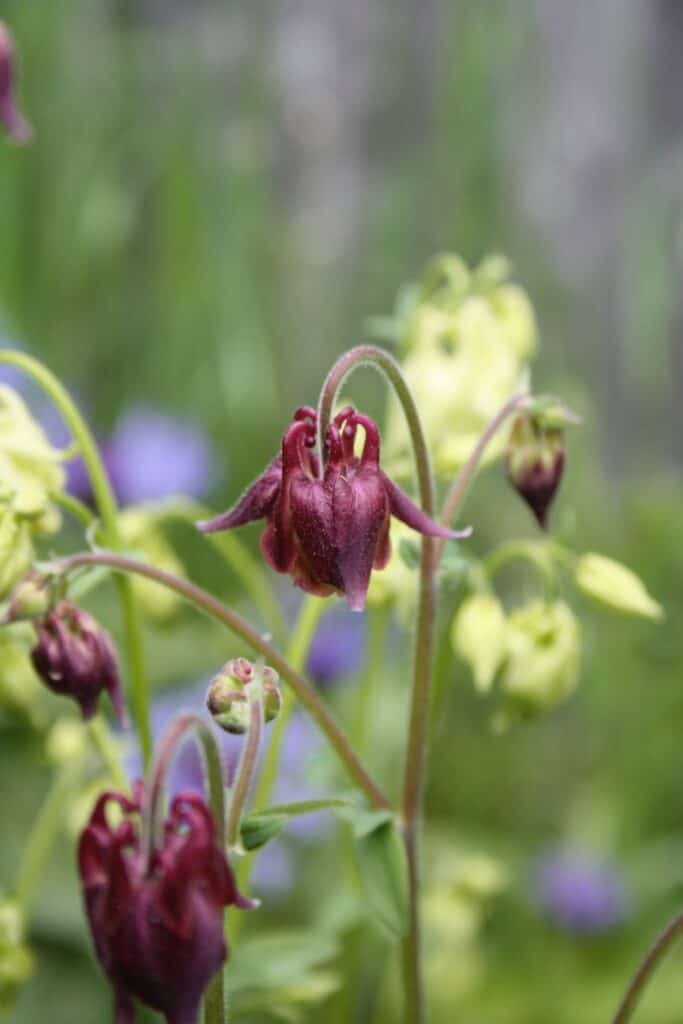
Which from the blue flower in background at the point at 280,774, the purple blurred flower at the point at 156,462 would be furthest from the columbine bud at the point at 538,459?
the purple blurred flower at the point at 156,462

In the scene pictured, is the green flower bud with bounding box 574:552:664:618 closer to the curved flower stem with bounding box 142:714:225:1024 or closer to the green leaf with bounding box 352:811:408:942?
the green leaf with bounding box 352:811:408:942

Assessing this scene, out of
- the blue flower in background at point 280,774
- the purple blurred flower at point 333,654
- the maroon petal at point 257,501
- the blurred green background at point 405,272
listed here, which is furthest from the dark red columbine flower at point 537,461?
the purple blurred flower at point 333,654

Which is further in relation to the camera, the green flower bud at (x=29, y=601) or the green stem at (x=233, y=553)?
the green stem at (x=233, y=553)

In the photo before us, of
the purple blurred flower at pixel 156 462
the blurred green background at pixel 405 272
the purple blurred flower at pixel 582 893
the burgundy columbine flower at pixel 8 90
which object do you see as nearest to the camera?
the burgundy columbine flower at pixel 8 90

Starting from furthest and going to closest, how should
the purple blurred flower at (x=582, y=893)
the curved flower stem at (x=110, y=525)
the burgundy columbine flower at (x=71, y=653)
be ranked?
the purple blurred flower at (x=582, y=893), the curved flower stem at (x=110, y=525), the burgundy columbine flower at (x=71, y=653)

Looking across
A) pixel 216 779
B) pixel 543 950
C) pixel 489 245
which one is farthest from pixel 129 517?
pixel 489 245

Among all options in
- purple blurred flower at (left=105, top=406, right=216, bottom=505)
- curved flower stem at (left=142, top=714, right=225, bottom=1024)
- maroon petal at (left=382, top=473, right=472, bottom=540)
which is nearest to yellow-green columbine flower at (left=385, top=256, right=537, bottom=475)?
maroon petal at (left=382, top=473, right=472, bottom=540)

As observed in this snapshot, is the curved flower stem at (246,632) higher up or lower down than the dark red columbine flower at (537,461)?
lower down

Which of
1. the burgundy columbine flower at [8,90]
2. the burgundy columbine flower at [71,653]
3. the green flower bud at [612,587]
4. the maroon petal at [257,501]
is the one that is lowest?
the green flower bud at [612,587]

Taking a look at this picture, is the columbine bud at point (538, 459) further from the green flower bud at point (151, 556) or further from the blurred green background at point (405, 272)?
the blurred green background at point (405, 272)
